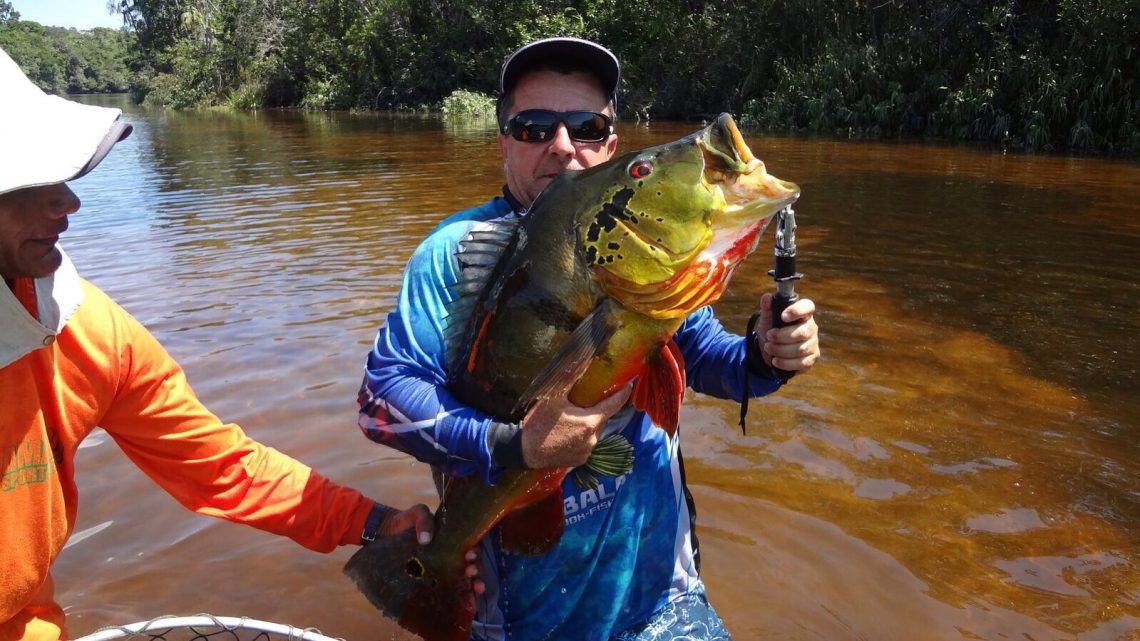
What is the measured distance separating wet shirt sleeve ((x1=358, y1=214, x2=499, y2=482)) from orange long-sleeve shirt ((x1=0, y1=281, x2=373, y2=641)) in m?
0.55

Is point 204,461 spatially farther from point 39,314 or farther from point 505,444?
point 505,444

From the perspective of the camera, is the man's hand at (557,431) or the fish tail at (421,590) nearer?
the man's hand at (557,431)

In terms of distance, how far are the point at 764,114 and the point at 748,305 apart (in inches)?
720

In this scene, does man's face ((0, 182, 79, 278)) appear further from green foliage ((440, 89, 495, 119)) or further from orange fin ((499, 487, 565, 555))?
green foliage ((440, 89, 495, 119))

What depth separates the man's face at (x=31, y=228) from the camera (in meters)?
1.68

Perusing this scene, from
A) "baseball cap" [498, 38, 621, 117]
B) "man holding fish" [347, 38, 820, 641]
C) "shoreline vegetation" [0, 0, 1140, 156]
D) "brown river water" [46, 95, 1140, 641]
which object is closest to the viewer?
"man holding fish" [347, 38, 820, 641]

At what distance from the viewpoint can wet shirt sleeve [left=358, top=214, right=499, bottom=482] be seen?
1812mm

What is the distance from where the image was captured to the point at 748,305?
253 inches

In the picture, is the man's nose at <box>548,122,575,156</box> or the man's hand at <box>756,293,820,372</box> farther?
the man's nose at <box>548,122,575,156</box>

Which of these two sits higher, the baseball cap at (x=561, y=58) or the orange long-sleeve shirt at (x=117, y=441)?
the baseball cap at (x=561, y=58)

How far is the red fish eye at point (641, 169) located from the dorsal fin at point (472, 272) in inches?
13.3

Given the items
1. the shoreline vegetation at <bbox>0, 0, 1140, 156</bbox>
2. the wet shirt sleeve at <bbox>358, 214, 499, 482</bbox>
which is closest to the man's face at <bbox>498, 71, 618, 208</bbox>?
the wet shirt sleeve at <bbox>358, 214, 499, 482</bbox>

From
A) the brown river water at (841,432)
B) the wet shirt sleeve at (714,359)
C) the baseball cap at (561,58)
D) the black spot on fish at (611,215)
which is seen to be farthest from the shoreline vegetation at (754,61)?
the black spot on fish at (611,215)

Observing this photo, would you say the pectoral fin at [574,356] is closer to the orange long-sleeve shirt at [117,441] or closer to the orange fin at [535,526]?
the orange fin at [535,526]
